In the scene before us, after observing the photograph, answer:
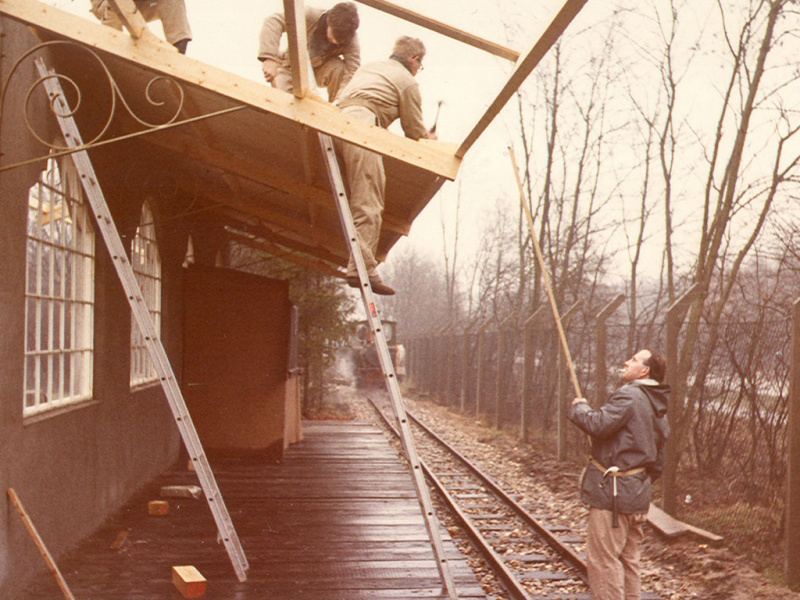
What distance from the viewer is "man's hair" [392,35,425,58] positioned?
6.33m

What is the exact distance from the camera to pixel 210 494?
6.08 m

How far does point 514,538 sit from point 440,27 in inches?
209

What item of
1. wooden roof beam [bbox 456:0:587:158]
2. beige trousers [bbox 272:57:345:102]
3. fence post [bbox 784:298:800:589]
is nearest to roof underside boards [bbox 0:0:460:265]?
wooden roof beam [bbox 456:0:587:158]

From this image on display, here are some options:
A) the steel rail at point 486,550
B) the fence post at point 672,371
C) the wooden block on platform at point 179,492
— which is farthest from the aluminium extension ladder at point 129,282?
the fence post at point 672,371

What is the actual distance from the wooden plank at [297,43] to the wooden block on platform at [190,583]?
3.21 metres

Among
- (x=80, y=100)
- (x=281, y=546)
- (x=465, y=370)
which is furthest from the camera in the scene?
(x=465, y=370)

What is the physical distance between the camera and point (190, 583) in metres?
5.95

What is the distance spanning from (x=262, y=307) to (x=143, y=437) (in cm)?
282

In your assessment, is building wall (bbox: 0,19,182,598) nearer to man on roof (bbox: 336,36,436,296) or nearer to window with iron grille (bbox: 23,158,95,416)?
window with iron grille (bbox: 23,158,95,416)

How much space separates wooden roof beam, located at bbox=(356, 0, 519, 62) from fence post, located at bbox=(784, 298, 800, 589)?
3229mm

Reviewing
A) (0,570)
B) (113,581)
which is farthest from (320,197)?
(0,570)

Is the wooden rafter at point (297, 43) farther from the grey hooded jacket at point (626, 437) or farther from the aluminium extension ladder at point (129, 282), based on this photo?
the grey hooded jacket at point (626, 437)

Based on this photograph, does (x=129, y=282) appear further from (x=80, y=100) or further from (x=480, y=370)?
(x=480, y=370)

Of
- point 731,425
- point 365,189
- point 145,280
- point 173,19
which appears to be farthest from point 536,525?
point 173,19
